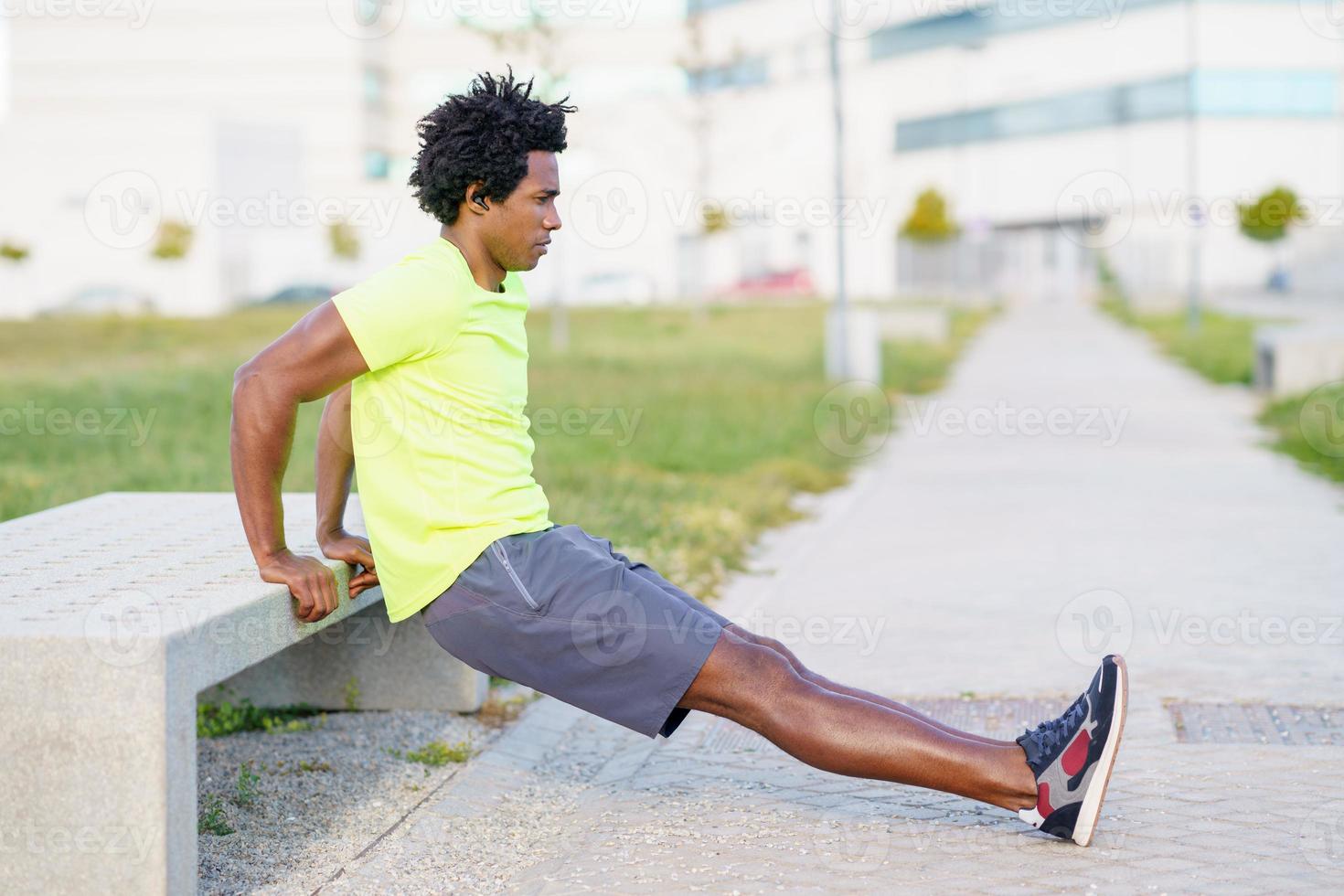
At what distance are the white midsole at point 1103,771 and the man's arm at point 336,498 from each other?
177 centimetres

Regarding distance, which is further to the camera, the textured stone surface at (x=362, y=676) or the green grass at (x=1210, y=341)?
the green grass at (x=1210, y=341)

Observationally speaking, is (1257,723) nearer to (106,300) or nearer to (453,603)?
(453,603)

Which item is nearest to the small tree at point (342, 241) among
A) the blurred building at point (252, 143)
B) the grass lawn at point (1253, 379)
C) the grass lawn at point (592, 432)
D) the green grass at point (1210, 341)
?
the blurred building at point (252, 143)

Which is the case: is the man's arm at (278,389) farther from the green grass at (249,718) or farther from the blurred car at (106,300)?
the blurred car at (106,300)

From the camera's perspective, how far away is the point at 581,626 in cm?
369

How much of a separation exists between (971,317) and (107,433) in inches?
1291

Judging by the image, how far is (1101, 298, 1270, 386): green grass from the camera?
66.8 feet

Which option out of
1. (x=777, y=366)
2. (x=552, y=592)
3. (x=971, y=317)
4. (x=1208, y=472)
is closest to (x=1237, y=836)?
(x=552, y=592)

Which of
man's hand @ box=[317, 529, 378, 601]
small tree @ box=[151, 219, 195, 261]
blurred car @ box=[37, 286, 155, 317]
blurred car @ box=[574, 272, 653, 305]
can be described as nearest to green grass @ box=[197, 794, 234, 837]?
man's hand @ box=[317, 529, 378, 601]

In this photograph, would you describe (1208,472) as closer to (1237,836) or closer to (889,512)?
(889,512)

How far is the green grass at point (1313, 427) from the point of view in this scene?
11.5 metres

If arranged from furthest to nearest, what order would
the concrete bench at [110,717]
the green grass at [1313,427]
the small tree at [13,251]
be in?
1. the small tree at [13,251]
2. the green grass at [1313,427]
3. the concrete bench at [110,717]

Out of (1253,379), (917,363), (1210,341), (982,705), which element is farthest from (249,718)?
(1210,341)

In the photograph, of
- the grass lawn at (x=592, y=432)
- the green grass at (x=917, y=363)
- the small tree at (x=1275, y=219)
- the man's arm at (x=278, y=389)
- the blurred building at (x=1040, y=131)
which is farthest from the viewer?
the blurred building at (x=1040, y=131)
